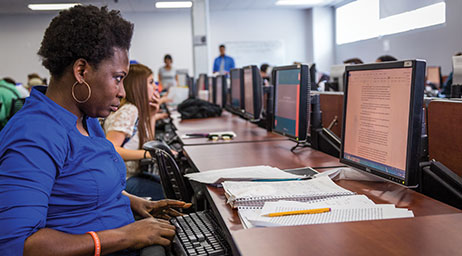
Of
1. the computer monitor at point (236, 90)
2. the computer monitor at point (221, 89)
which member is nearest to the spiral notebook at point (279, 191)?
the computer monitor at point (236, 90)

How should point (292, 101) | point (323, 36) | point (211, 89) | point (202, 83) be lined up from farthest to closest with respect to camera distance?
point (323, 36) → point (202, 83) → point (211, 89) → point (292, 101)

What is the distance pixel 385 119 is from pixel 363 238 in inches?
22.4

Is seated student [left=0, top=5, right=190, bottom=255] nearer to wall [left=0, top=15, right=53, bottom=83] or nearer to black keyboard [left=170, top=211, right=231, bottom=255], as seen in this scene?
black keyboard [left=170, top=211, right=231, bottom=255]

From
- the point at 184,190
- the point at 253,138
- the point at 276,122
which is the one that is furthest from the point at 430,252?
the point at 253,138

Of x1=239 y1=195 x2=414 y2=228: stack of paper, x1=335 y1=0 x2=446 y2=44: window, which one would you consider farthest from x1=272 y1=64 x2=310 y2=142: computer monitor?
x1=335 y1=0 x2=446 y2=44: window

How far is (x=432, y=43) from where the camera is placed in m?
7.43

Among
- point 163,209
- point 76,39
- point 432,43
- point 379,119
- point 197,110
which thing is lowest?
point 163,209

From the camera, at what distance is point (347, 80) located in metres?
1.49

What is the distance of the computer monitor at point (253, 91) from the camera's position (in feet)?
9.52

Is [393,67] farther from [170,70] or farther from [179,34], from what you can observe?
[179,34]

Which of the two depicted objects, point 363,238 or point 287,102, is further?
point 287,102

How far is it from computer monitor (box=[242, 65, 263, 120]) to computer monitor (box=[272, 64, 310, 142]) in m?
0.57

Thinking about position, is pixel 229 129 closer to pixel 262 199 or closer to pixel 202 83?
pixel 262 199

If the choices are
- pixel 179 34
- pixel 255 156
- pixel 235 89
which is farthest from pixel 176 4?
pixel 255 156
